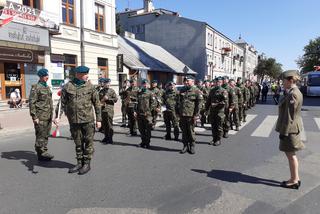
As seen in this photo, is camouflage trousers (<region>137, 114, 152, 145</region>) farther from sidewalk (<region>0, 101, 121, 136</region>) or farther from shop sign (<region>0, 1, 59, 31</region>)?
shop sign (<region>0, 1, 59, 31</region>)

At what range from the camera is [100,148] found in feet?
23.7

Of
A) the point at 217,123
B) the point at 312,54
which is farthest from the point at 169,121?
the point at 312,54

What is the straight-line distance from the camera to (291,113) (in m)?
4.30

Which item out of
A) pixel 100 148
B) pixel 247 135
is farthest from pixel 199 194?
pixel 247 135

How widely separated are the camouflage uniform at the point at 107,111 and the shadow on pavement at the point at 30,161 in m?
2.01

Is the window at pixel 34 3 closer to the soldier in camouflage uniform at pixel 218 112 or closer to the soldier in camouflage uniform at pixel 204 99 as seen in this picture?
the soldier in camouflage uniform at pixel 204 99

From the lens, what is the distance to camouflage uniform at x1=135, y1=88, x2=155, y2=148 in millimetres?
7395

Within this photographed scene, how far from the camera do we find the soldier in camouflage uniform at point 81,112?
5109 millimetres

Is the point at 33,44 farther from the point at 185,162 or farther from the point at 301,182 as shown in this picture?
the point at 301,182

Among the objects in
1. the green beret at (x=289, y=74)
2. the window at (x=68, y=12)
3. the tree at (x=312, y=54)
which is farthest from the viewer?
the tree at (x=312, y=54)

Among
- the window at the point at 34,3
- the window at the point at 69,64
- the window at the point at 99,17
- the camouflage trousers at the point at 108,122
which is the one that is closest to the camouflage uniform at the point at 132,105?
the camouflage trousers at the point at 108,122

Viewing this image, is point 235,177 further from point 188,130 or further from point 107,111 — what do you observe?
point 107,111

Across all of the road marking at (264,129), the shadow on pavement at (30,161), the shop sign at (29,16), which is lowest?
the shadow on pavement at (30,161)

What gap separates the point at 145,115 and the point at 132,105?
6.14 ft
